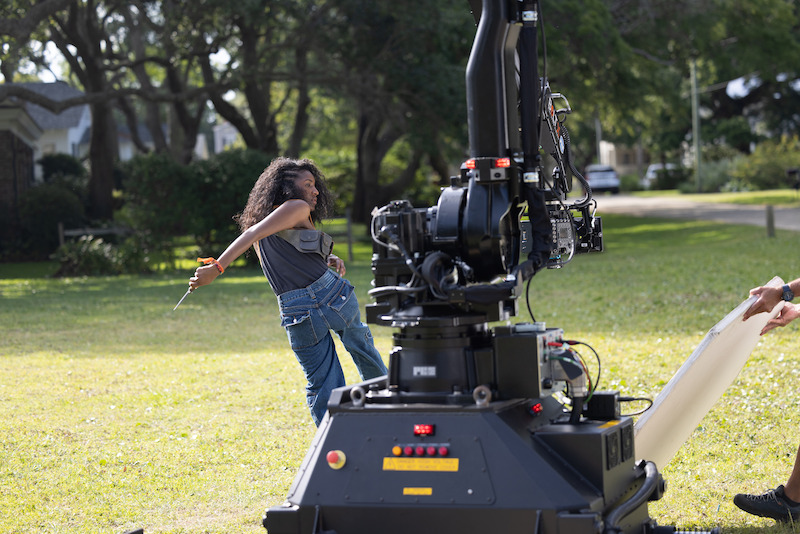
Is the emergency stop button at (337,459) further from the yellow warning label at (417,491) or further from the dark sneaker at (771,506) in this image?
the dark sneaker at (771,506)

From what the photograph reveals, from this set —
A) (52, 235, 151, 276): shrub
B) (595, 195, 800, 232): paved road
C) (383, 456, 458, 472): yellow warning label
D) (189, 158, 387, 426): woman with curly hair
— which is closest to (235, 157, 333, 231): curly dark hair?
(189, 158, 387, 426): woman with curly hair

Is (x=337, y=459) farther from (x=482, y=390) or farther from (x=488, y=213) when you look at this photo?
(x=488, y=213)

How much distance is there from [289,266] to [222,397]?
3709 millimetres

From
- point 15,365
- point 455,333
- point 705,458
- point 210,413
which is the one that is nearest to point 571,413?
point 455,333

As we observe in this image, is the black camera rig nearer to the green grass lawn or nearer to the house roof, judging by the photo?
the green grass lawn

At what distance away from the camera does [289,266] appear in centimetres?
594

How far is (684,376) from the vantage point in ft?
16.4

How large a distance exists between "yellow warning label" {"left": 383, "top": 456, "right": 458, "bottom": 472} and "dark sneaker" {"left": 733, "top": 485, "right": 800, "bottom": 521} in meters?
2.07

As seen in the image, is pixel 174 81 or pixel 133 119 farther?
pixel 133 119

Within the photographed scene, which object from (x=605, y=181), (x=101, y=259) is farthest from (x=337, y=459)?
(x=605, y=181)

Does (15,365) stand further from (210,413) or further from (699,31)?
(699,31)

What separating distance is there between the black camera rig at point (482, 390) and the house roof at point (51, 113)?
123 ft

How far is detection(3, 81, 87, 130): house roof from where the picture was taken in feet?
133

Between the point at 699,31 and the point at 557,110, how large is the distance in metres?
25.9
